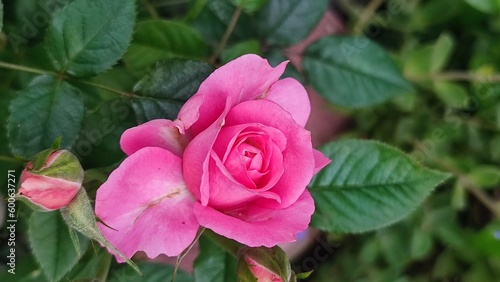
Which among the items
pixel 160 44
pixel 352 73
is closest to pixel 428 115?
pixel 352 73

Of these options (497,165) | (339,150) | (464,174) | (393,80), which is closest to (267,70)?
(339,150)

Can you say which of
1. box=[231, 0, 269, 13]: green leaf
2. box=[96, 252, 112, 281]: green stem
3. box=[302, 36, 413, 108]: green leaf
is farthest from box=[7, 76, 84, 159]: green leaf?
box=[302, 36, 413, 108]: green leaf

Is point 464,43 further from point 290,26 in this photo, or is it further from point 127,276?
point 127,276

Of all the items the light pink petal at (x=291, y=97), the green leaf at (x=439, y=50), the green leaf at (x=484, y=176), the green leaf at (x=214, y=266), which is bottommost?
the green leaf at (x=484, y=176)

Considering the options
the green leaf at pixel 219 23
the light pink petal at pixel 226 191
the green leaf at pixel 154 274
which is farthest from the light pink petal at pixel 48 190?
the green leaf at pixel 219 23

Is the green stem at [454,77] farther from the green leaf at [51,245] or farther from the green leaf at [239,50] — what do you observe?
the green leaf at [51,245]

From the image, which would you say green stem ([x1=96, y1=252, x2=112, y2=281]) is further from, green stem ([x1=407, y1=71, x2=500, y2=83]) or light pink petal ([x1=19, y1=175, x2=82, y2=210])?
green stem ([x1=407, y1=71, x2=500, y2=83])
